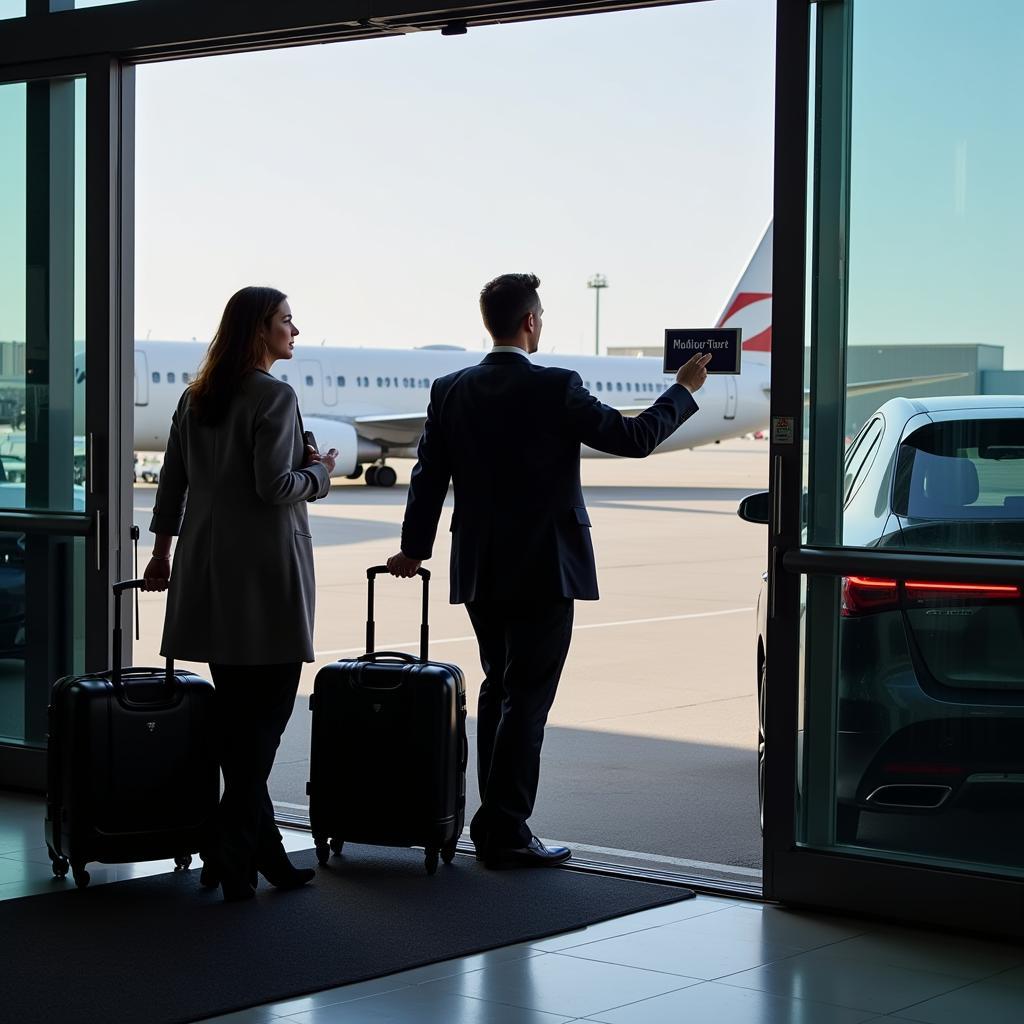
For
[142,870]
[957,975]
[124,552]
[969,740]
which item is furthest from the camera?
[124,552]

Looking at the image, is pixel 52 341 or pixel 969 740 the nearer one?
pixel 969 740

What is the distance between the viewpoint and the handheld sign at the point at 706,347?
4.13 meters

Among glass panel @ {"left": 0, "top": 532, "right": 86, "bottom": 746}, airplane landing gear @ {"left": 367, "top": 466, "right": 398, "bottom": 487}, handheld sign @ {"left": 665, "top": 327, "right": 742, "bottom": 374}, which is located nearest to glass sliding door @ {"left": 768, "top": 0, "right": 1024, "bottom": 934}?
handheld sign @ {"left": 665, "top": 327, "right": 742, "bottom": 374}

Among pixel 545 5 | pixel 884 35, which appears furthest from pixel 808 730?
pixel 545 5

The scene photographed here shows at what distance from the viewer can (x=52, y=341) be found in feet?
17.7

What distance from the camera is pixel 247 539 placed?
4.00m

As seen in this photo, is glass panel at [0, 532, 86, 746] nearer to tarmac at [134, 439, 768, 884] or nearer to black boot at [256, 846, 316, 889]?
tarmac at [134, 439, 768, 884]

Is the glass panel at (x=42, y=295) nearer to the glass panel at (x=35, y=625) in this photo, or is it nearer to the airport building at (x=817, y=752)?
the glass panel at (x=35, y=625)

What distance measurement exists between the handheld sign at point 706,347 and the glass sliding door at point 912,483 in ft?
0.72

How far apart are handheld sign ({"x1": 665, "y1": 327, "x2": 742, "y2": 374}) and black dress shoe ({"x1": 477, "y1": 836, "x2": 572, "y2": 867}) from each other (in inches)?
55.4

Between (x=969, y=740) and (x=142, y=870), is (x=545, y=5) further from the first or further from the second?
(x=142, y=870)

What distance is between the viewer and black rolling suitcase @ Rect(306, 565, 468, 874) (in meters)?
4.22

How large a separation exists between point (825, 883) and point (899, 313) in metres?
1.48

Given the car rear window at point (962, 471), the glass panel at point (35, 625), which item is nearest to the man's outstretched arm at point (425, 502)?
the car rear window at point (962, 471)
